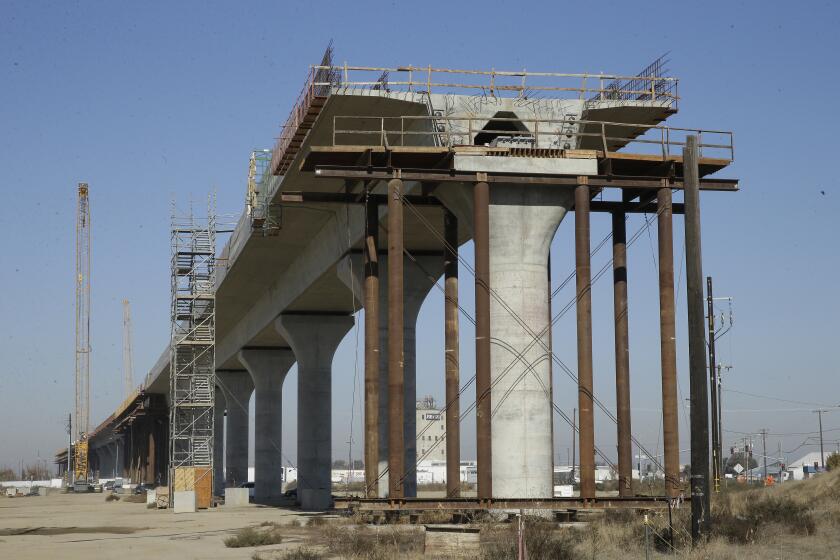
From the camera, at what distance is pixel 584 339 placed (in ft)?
110

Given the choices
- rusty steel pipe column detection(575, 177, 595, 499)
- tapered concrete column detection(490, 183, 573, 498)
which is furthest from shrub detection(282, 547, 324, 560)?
rusty steel pipe column detection(575, 177, 595, 499)

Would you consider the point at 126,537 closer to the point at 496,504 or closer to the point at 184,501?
the point at 496,504

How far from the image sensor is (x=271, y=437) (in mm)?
76688

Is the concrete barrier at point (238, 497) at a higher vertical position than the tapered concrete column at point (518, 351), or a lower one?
lower

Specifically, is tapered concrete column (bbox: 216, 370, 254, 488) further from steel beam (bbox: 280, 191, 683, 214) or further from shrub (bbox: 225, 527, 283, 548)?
shrub (bbox: 225, 527, 283, 548)

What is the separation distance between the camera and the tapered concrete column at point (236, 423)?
3516 inches

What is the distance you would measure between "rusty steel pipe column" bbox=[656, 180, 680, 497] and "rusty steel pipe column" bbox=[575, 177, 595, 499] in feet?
7.34

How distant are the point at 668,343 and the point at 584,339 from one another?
267 centimetres

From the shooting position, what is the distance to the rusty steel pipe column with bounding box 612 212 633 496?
35062 millimetres

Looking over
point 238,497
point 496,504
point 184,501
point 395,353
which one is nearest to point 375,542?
point 496,504

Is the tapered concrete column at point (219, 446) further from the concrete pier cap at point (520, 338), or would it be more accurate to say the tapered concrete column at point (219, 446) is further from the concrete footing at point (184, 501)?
the concrete pier cap at point (520, 338)

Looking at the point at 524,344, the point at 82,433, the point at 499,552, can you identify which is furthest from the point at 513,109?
the point at 82,433

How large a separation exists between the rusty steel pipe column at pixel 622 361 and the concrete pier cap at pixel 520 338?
2.39 metres

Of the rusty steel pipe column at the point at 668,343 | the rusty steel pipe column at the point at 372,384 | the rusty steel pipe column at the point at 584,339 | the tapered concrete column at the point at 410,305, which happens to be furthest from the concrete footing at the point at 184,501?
the rusty steel pipe column at the point at 668,343
